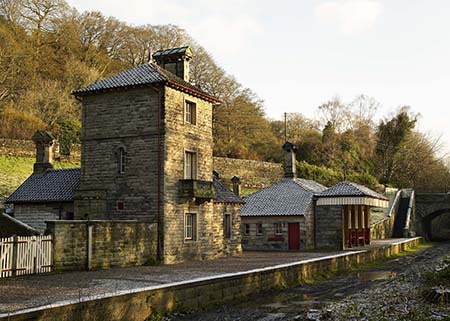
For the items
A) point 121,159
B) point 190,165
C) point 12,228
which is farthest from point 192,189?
point 12,228

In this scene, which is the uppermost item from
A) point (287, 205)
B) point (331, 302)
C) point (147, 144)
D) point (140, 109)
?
point (140, 109)

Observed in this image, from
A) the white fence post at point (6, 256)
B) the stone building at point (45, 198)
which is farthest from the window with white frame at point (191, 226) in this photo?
the white fence post at point (6, 256)

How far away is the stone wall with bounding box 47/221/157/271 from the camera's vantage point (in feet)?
56.8

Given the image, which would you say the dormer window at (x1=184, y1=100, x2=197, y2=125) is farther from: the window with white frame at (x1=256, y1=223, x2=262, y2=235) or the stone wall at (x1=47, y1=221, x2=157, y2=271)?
the window with white frame at (x1=256, y1=223, x2=262, y2=235)

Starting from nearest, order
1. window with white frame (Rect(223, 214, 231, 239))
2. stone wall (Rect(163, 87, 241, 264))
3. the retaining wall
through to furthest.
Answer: the retaining wall < stone wall (Rect(163, 87, 241, 264)) < window with white frame (Rect(223, 214, 231, 239))

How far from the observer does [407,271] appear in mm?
23312

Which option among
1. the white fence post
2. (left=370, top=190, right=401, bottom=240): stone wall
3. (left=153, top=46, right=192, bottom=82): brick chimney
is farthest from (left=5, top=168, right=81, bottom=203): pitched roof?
(left=370, top=190, right=401, bottom=240): stone wall

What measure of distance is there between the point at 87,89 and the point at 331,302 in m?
13.5

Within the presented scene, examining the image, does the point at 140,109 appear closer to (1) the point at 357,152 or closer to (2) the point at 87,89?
(2) the point at 87,89

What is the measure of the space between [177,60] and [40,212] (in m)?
8.98

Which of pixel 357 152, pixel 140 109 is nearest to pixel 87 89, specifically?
pixel 140 109

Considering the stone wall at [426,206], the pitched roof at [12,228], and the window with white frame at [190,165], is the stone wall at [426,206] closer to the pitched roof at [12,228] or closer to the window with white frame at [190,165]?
the window with white frame at [190,165]

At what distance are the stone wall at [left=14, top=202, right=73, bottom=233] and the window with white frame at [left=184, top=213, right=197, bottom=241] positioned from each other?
4.97 meters

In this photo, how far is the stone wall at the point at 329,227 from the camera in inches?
1207
